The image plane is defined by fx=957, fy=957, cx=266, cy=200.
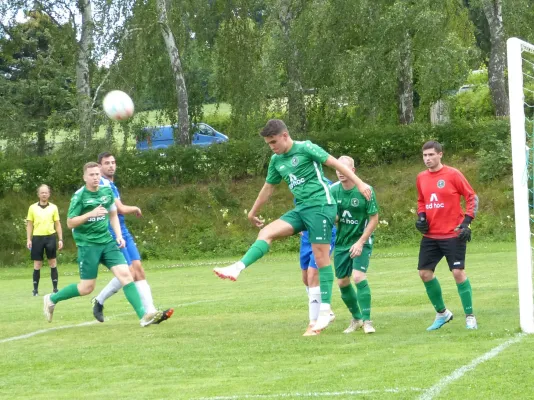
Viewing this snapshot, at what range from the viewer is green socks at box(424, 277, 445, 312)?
9.93 m

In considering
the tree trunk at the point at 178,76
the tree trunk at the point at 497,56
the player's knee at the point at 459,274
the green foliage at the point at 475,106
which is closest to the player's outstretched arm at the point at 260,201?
the player's knee at the point at 459,274

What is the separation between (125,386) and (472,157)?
1016 inches

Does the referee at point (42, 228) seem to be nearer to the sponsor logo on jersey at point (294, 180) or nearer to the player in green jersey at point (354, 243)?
the player in green jersey at point (354, 243)

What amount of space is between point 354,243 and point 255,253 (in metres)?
1.35

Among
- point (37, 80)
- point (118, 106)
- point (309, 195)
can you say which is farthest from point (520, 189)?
point (37, 80)

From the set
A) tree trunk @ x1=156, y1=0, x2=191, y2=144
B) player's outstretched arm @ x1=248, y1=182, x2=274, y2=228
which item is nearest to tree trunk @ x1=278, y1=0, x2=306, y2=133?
tree trunk @ x1=156, y1=0, x2=191, y2=144

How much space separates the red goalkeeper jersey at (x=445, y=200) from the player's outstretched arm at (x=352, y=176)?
71 cm

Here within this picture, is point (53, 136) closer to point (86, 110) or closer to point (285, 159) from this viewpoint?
point (86, 110)

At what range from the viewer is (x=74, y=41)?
31.9 m

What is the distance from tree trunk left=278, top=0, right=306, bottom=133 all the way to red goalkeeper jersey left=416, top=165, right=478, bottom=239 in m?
21.6

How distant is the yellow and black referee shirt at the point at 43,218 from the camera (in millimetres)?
19406

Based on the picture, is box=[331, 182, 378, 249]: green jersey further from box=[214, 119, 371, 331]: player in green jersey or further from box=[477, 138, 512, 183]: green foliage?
box=[477, 138, 512, 183]: green foliage

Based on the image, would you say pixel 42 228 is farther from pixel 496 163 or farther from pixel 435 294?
pixel 496 163

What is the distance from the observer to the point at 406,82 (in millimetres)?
31375
